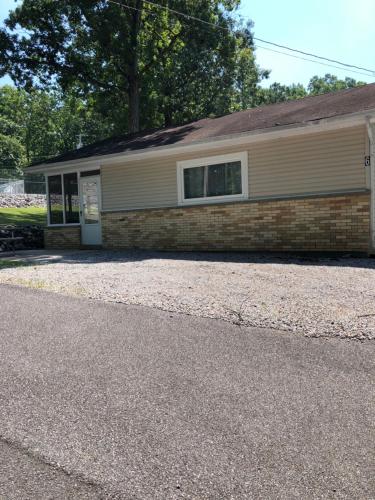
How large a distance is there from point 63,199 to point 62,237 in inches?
54.8

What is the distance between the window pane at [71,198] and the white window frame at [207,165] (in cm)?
468

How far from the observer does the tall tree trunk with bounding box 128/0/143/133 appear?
23469mm

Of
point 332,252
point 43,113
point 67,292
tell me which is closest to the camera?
point 67,292

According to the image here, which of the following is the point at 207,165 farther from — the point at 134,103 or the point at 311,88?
the point at 311,88

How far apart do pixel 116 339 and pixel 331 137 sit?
802 centimetres

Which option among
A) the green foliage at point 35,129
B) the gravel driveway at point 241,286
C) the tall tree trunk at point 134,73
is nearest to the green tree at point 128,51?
the tall tree trunk at point 134,73

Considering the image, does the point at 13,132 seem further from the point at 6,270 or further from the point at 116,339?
the point at 116,339

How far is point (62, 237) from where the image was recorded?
16.6m

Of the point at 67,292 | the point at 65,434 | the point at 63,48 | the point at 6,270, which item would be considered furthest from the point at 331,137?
the point at 63,48

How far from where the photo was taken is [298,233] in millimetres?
11094

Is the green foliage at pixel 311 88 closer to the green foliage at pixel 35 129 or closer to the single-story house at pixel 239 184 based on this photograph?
the green foliage at pixel 35 129

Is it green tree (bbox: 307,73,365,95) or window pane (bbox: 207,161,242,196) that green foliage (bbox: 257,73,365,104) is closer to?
green tree (bbox: 307,73,365,95)

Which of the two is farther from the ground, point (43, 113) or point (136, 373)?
point (43, 113)

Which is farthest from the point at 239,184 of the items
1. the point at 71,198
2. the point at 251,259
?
the point at 71,198
